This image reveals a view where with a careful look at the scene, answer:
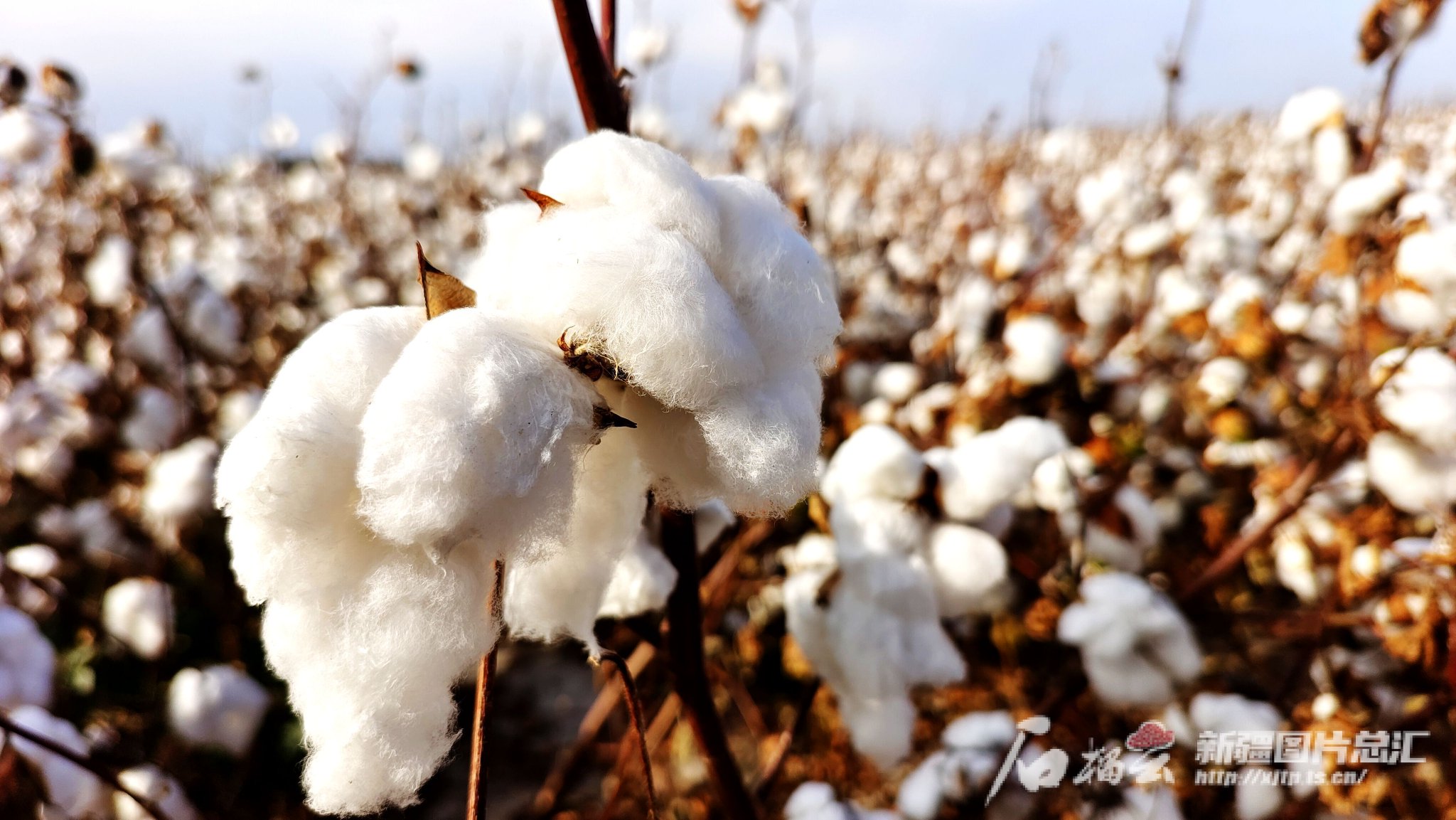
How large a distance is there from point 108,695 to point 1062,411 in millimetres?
2288

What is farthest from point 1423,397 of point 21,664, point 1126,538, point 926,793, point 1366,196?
point 21,664

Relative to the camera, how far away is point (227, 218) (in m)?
4.86

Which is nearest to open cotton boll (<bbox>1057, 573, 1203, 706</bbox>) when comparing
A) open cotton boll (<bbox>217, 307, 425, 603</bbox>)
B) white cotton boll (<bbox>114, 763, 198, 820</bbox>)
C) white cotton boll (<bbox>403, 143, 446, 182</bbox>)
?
open cotton boll (<bbox>217, 307, 425, 603</bbox>)

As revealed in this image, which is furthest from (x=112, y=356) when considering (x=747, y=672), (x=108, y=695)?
(x=747, y=672)

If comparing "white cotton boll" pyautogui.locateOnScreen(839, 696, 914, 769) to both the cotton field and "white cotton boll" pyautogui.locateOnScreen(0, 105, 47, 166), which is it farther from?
"white cotton boll" pyautogui.locateOnScreen(0, 105, 47, 166)

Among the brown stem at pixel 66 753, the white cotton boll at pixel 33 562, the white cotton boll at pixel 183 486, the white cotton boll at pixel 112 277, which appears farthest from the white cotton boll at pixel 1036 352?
the white cotton boll at pixel 112 277

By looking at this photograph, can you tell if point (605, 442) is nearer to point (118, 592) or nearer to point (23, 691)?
point (23, 691)

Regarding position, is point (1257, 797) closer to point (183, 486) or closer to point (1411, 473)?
point (1411, 473)

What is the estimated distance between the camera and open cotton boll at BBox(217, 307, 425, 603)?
42 cm

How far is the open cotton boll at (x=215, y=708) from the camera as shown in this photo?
4.26 ft

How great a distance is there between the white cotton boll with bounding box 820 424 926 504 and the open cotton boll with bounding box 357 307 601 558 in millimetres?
605

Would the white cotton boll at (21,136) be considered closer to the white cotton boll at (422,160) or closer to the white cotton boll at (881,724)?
the white cotton boll at (881,724)

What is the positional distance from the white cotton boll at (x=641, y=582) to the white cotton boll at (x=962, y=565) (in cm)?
42

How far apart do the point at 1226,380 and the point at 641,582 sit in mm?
1684
